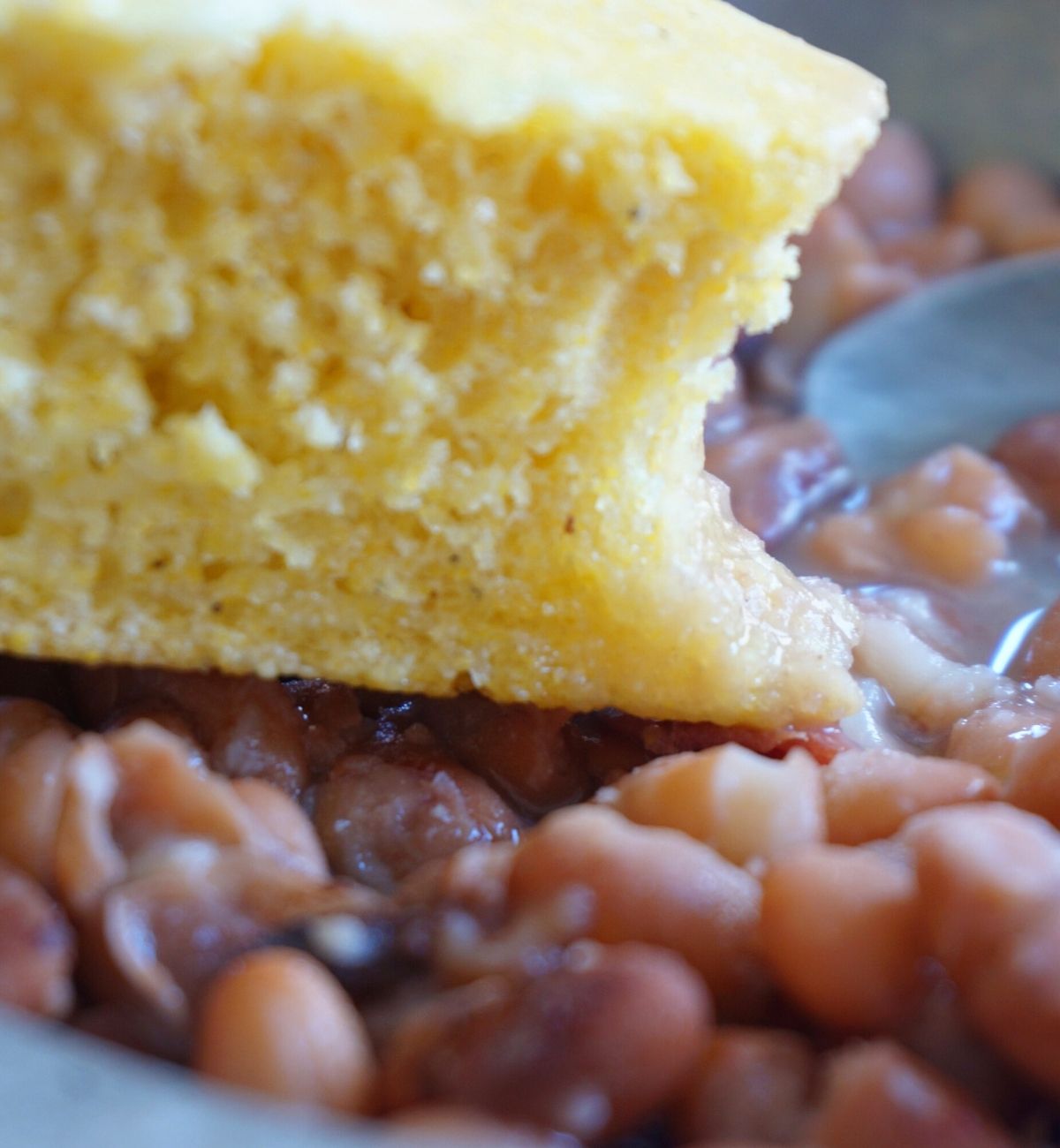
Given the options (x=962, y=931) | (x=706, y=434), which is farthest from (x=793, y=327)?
(x=962, y=931)

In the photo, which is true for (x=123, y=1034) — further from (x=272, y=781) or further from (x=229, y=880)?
(x=272, y=781)

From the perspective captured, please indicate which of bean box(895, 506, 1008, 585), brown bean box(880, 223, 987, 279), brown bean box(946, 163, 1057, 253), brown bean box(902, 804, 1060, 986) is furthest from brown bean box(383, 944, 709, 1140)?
brown bean box(946, 163, 1057, 253)

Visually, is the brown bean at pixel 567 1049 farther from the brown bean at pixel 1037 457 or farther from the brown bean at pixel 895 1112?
the brown bean at pixel 1037 457

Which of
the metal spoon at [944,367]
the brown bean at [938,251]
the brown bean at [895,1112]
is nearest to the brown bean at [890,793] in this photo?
the brown bean at [895,1112]

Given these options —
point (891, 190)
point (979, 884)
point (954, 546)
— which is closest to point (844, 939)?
point (979, 884)

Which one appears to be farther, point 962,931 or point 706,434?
point 706,434

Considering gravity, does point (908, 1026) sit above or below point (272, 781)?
above

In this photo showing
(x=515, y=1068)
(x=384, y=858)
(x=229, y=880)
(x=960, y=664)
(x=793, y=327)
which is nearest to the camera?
(x=515, y=1068)

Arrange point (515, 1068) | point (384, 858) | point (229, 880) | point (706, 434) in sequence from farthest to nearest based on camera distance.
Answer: point (706, 434)
point (384, 858)
point (229, 880)
point (515, 1068)
